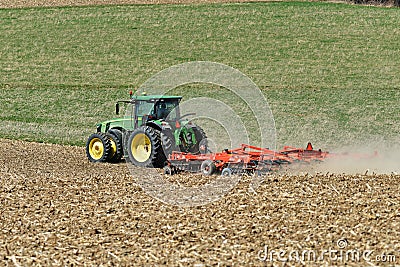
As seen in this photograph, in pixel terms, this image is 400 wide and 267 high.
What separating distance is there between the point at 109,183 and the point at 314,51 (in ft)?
68.7

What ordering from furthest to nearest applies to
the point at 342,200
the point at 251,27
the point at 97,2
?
the point at 97,2 → the point at 251,27 → the point at 342,200

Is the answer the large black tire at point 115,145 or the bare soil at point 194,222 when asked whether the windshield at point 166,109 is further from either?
the bare soil at point 194,222

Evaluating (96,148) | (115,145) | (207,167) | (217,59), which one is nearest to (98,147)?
(96,148)

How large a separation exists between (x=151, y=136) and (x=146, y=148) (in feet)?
1.85

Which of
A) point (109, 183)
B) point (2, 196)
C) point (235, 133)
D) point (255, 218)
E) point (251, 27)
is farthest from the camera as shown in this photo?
point (251, 27)

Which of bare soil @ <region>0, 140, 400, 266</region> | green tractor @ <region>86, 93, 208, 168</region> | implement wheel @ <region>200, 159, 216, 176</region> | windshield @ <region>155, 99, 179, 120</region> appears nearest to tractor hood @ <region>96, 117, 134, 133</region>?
green tractor @ <region>86, 93, 208, 168</region>

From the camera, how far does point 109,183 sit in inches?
464

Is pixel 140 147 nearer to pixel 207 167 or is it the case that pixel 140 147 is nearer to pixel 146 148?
pixel 146 148

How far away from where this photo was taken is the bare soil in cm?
722

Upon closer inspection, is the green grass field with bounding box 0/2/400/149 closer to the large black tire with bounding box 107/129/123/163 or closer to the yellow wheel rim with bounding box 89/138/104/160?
the yellow wheel rim with bounding box 89/138/104/160

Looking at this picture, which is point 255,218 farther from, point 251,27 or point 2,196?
point 251,27

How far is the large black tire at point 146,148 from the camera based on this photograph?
13742mm

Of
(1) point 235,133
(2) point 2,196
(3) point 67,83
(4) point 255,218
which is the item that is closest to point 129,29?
(3) point 67,83

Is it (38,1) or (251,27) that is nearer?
(251,27)
